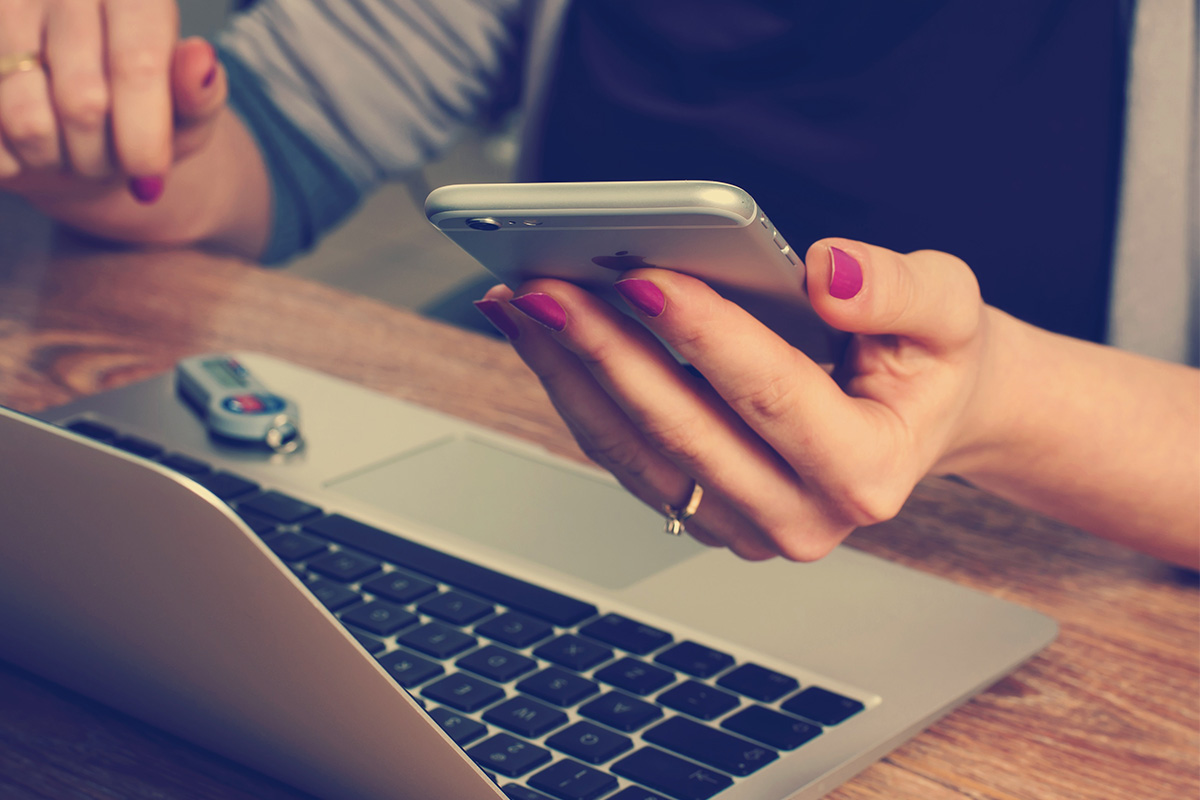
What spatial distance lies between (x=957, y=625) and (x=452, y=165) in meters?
3.36

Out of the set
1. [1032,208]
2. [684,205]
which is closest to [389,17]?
[1032,208]

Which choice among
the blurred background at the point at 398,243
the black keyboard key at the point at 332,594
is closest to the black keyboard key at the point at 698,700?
the black keyboard key at the point at 332,594

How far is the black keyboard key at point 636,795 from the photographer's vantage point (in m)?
0.29

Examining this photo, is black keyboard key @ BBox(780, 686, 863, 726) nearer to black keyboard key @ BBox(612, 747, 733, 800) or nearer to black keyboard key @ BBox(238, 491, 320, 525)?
black keyboard key @ BBox(612, 747, 733, 800)

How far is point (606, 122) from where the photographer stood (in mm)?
918

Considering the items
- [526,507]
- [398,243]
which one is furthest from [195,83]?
[398,243]

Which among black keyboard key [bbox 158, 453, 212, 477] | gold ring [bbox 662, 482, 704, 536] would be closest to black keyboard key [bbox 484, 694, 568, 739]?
gold ring [bbox 662, 482, 704, 536]

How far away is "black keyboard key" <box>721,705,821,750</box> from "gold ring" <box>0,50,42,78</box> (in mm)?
540

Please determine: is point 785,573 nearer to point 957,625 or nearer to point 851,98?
point 957,625

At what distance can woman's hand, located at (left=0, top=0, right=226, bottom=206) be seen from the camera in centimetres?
62

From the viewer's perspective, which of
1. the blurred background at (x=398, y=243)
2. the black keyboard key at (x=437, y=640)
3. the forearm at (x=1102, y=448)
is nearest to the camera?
the black keyboard key at (x=437, y=640)

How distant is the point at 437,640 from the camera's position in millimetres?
357

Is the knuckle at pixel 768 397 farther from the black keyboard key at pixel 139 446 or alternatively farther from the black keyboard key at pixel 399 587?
the black keyboard key at pixel 139 446

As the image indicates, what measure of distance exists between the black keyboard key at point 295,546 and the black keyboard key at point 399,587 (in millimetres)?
32
